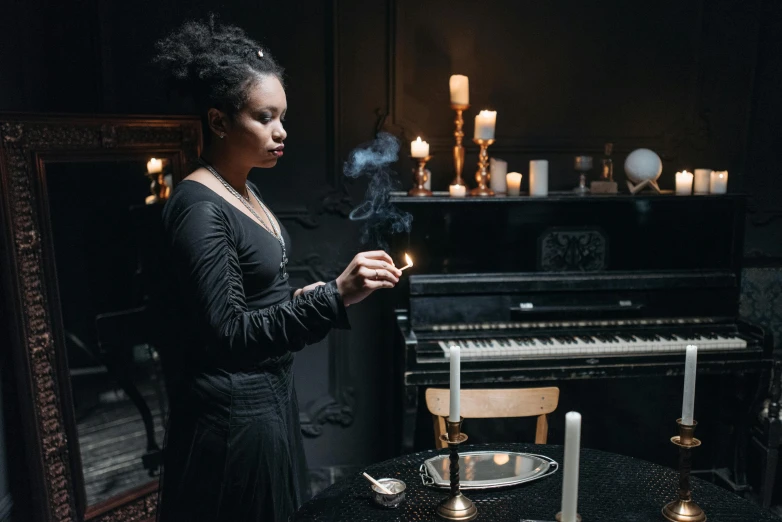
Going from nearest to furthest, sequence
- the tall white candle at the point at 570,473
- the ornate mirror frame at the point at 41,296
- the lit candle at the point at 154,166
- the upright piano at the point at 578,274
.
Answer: the tall white candle at the point at 570,473 → the ornate mirror frame at the point at 41,296 → the lit candle at the point at 154,166 → the upright piano at the point at 578,274

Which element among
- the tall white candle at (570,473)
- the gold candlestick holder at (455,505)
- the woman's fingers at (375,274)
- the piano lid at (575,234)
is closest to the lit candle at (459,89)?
the piano lid at (575,234)

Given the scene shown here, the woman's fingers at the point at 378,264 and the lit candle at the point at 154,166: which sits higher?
the lit candle at the point at 154,166

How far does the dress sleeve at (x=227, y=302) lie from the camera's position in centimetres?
170

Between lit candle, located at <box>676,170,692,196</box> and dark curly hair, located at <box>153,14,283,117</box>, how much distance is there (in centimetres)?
252

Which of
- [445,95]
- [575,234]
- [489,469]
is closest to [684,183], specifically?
[575,234]

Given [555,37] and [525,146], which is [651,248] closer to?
[525,146]

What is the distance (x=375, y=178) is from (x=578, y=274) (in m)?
1.30

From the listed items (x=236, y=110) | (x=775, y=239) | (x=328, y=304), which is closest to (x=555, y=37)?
(x=775, y=239)

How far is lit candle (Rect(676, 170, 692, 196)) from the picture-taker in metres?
3.61

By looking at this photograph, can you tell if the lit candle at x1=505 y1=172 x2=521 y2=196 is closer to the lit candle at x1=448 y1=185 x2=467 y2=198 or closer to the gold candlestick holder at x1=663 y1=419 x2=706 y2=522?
the lit candle at x1=448 y1=185 x2=467 y2=198

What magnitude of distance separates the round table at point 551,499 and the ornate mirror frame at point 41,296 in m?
1.56

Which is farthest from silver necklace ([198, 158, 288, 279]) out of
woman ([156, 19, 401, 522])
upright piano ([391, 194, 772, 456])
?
upright piano ([391, 194, 772, 456])

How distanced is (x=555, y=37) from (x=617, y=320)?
5.44 ft

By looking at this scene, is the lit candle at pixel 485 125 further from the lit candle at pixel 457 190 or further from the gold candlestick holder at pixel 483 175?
the lit candle at pixel 457 190
